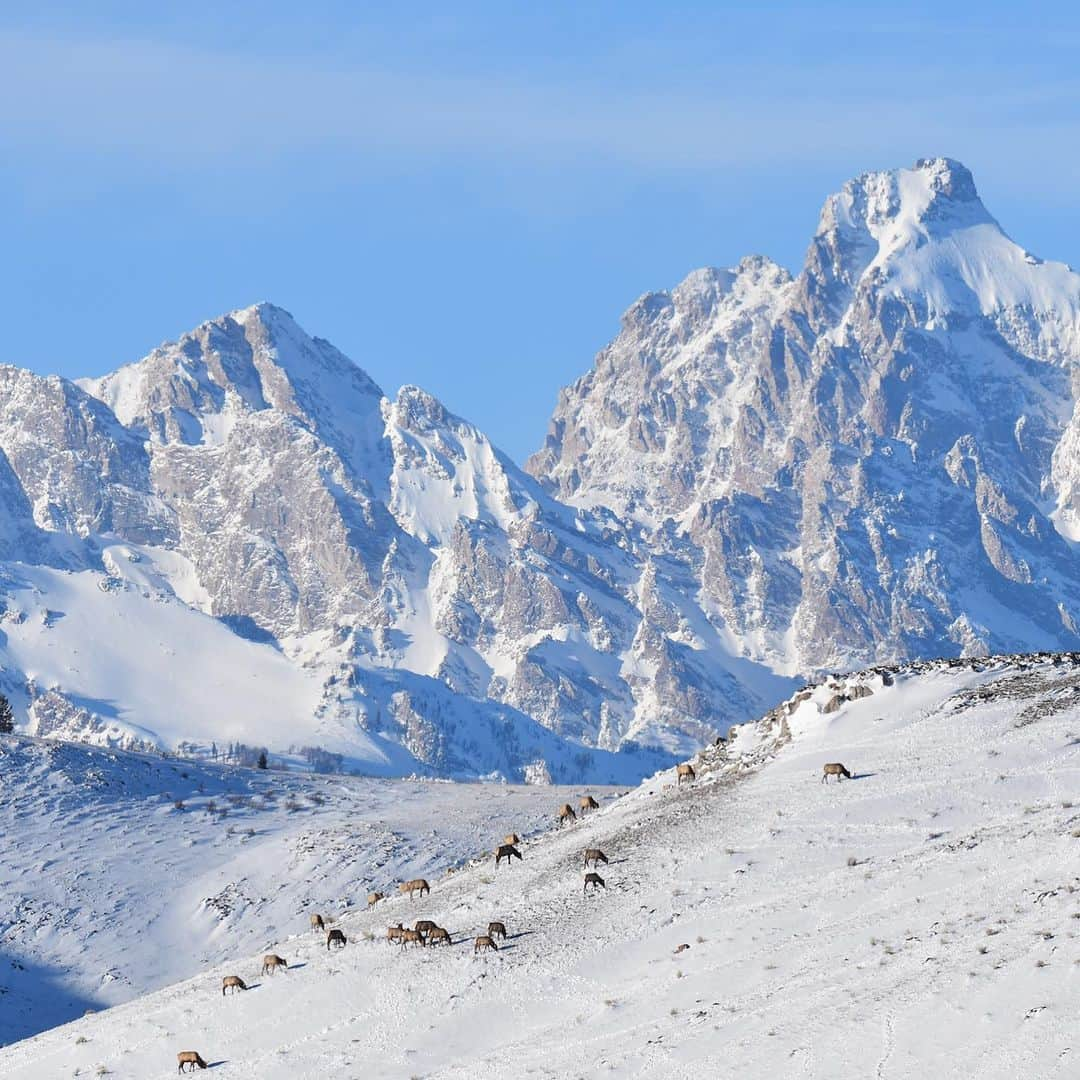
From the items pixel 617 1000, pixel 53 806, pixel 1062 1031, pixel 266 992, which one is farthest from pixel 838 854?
pixel 53 806

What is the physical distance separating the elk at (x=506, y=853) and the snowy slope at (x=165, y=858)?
98.8ft

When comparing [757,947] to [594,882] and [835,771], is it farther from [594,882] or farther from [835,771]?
[835,771]

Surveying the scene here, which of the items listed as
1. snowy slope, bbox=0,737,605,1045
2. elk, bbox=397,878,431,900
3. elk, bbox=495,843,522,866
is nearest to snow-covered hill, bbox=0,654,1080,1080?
elk, bbox=495,843,522,866

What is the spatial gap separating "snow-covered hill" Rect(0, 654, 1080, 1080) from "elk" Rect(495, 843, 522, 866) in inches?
32.6

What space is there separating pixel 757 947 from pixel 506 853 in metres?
21.7

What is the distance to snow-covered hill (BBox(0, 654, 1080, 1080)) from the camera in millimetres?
44812

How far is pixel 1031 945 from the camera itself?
46531 mm

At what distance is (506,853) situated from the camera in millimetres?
74250

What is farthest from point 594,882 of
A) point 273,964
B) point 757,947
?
point 757,947

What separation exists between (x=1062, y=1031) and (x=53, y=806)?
92179 mm

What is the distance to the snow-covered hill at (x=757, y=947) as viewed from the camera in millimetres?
44812

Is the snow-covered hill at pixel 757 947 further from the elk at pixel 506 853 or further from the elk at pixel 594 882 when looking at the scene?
the elk at pixel 506 853

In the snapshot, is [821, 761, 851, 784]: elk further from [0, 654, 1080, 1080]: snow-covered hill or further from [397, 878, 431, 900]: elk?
[397, 878, 431, 900]: elk

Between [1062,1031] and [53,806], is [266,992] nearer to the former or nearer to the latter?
[1062,1031]
